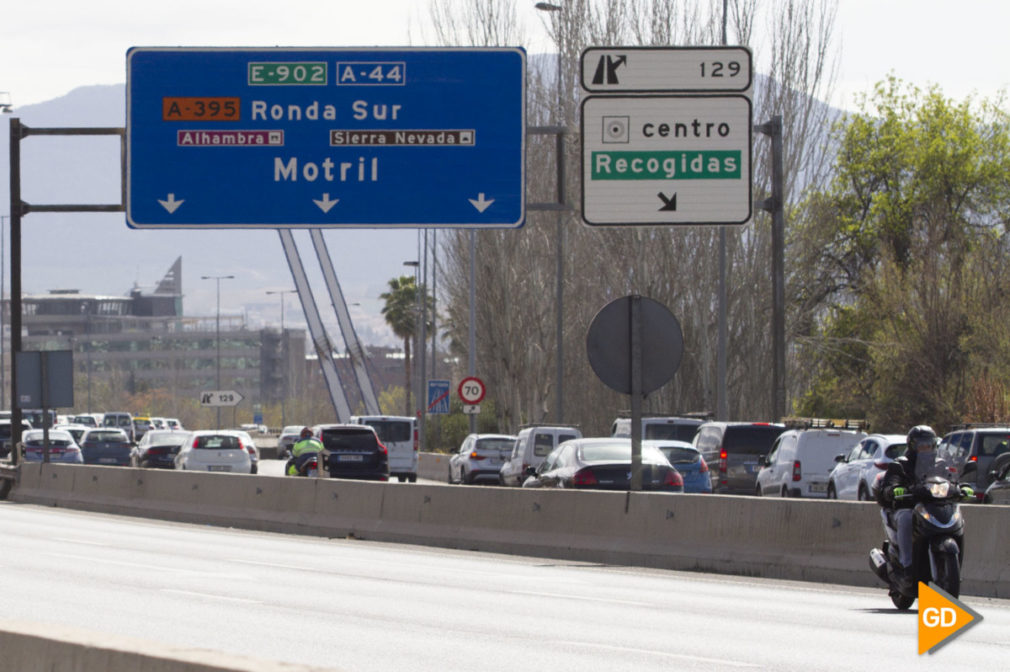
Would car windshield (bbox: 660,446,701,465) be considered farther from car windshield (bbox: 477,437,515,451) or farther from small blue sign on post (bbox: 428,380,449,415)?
small blue sign on post (bbox: 428,380,449,415)

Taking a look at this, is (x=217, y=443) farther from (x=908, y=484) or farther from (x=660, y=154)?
(x=908, y=484)

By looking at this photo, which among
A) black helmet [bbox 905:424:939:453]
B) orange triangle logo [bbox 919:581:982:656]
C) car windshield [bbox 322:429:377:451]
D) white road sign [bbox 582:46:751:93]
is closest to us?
orange triangle logo [bbox 919:581:982:656]

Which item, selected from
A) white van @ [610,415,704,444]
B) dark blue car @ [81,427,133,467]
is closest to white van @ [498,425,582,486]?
white van @ [610,415,704,444]

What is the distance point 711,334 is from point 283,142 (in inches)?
1217

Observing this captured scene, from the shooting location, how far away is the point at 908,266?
5200 cm

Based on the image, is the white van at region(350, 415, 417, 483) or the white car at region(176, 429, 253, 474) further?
the white van at region(350, 415, 417, 483)

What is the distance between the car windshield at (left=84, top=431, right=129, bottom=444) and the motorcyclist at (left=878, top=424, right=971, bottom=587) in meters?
41.6

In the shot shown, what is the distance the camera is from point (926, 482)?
39.8 feet

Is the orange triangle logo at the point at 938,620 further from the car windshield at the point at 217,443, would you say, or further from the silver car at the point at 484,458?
the car windshield at the point at 217,443

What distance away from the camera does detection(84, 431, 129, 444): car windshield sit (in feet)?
167

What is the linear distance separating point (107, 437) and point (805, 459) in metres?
28.4

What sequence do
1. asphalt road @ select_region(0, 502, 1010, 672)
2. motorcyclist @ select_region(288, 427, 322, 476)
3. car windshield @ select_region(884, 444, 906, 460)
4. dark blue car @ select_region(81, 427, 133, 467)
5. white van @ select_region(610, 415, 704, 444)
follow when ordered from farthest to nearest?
1. dark blue car @ select_region(81, 427, 133, 467)
2. white van @ select_region(610, 415, 704, 444)
3. motorcyclist @ select_region(288, 427, 322, 476)
4. car windshield @ select_region(884, 444, 906, 460)
5. asphalt road @ select_region(0, 502, 1010, 672)

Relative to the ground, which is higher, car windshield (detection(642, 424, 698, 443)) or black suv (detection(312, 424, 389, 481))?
car windshield (detection(642, 424, 698, 443))

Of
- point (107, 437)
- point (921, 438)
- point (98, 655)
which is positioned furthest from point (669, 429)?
point (98, 655)
